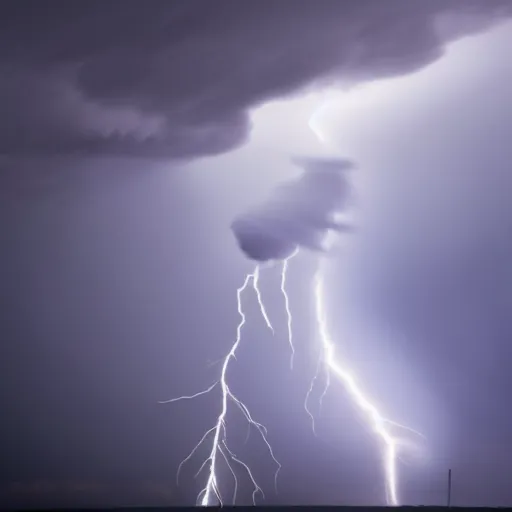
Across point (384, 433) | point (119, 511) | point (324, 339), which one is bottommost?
point (119, 511)

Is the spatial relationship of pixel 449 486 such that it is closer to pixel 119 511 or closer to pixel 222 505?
pixel 222 505

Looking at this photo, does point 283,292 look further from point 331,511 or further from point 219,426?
point 331,511

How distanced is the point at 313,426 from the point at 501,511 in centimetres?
302

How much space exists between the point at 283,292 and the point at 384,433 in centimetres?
255

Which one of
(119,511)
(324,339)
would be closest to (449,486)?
(324,339)

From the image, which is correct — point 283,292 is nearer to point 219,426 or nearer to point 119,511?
point 219,426

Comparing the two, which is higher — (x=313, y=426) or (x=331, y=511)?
(x=313, y=426)

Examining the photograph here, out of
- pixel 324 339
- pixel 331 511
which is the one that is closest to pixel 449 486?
pixel 331 511

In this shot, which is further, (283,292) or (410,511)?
(283,292)

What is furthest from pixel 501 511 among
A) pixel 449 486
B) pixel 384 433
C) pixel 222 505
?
pixel 222 505

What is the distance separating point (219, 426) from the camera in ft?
45.2

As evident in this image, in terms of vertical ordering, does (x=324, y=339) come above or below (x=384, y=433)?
above

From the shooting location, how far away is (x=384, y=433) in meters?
13.6

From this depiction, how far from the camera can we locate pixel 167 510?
1408 cm
